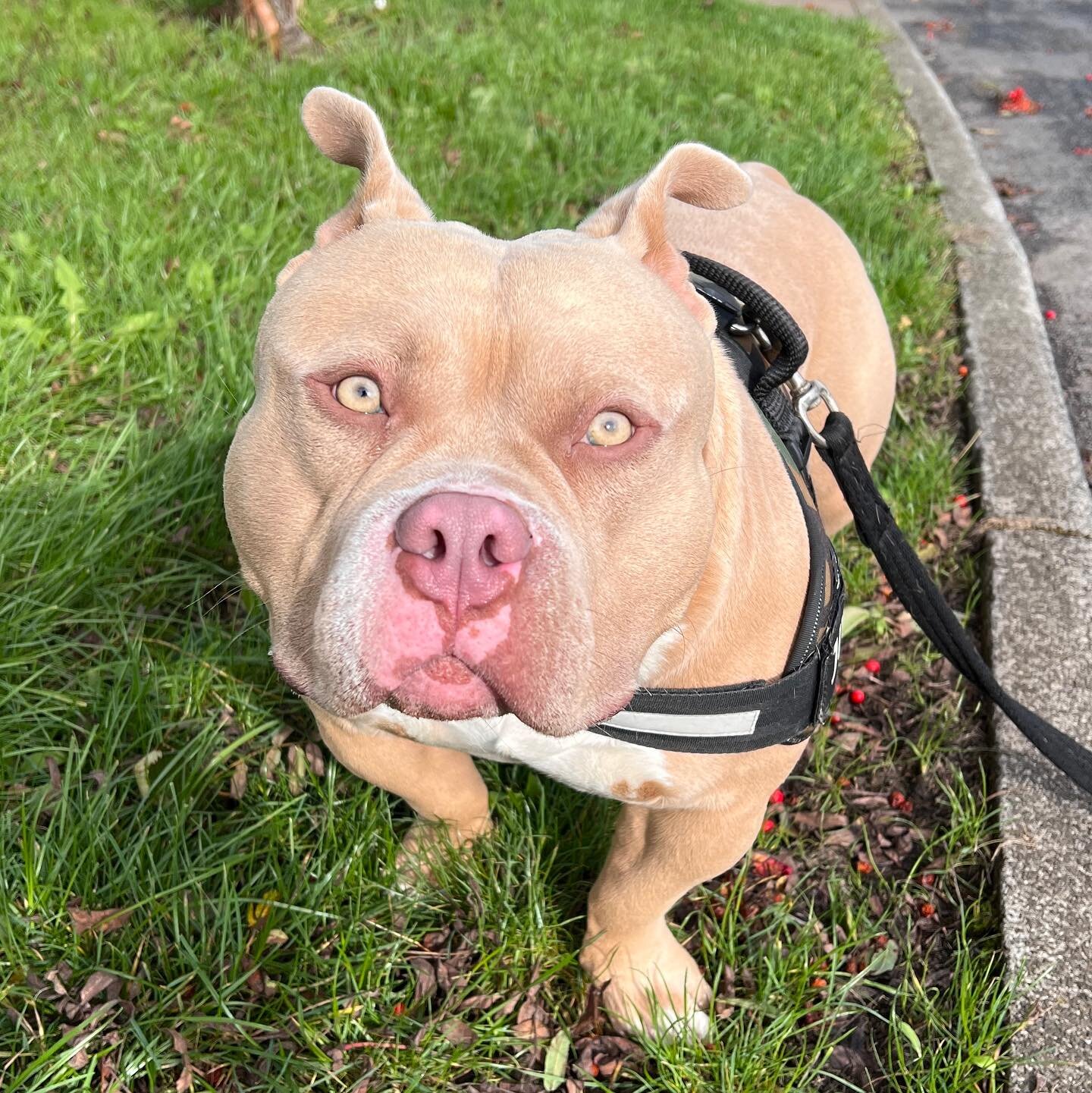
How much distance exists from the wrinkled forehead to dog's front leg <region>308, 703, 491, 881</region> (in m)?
0.75

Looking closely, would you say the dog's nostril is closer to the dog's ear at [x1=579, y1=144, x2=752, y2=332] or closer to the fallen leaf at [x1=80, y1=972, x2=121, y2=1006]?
the dog's ear at [x1=579, y1=144, x2=752, y2=332]

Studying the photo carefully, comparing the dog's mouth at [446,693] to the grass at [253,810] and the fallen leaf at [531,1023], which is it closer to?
the grass at [253,810]

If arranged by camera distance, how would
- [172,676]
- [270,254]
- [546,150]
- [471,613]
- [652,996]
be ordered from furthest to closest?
[546,150] < [270,254] < [172,676] < [652,996] < [471,613]

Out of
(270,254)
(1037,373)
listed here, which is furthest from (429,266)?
(1037,373)

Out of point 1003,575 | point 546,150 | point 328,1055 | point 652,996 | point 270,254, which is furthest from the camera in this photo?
point 546,150

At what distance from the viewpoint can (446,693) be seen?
131 cm

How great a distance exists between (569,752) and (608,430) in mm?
650

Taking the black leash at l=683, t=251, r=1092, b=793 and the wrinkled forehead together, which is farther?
the black leash at l=683, t=251, r=1092, b=793

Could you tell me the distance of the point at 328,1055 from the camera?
6.20 ft

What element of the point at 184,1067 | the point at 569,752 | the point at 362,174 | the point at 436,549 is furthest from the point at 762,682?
the point at 184,1067

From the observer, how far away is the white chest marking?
5.69ft

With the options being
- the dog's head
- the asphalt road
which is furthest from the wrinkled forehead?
the asphalt road

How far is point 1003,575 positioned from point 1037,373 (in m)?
1.23

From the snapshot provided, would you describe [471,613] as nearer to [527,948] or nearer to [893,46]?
[527,948]
